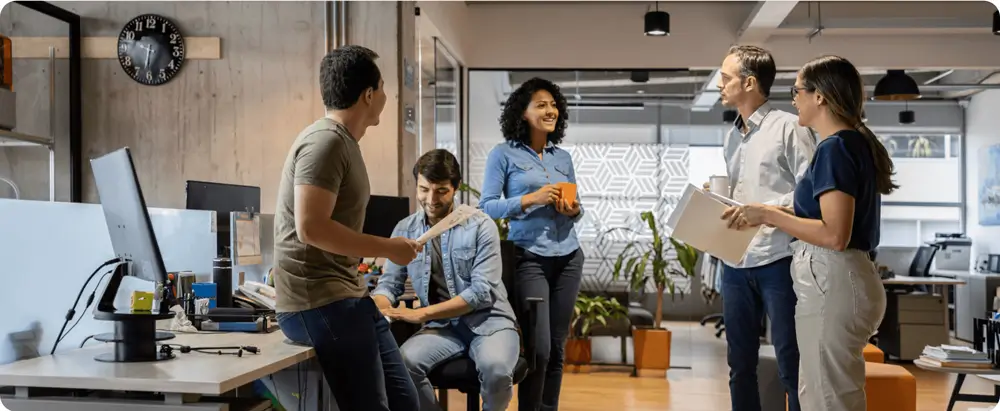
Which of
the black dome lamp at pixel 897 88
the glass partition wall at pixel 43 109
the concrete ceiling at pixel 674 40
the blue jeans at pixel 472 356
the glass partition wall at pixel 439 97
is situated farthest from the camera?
the black dome lamp at pixel 897 88

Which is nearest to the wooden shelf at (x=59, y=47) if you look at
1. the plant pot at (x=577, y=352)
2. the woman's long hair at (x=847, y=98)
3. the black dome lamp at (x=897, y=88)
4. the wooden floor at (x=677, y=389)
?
the wooden floor at (x=677, y=389)

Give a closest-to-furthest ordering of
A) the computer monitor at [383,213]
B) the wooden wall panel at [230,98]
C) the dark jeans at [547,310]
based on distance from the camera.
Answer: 1. the dark jeans at [547,310]
2. the computer monitor at [383,213]
3. the wooden wall panel at [230,98]

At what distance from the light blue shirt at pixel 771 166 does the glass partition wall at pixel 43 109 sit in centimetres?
435

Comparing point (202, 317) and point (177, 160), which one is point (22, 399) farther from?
point (177, 160)

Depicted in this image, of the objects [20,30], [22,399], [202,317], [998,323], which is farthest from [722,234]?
[20,30]

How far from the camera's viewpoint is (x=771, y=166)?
287cm

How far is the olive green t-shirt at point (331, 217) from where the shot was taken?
211cm

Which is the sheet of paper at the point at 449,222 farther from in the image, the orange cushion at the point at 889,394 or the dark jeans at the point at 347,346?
the orange cushion at the point at 889,394

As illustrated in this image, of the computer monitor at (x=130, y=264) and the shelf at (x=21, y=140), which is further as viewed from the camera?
the shelf at (x=21, y=140)

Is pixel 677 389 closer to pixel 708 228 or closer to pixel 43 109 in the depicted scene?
pixel 708 228

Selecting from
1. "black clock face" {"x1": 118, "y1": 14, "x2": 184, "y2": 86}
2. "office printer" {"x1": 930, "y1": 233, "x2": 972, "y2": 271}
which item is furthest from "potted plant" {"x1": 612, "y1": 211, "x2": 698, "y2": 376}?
"office printer" {"x1": 930, "y1": 233, "x2": 972, "y2": 271}

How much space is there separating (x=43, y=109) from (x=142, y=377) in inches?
171

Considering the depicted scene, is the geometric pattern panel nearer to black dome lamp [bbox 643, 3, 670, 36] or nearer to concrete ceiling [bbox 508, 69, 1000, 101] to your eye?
concrete ceiling [bbox 508, 69, 1000, 101]

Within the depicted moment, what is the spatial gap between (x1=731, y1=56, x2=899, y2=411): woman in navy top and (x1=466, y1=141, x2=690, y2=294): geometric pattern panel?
520 centimetres
